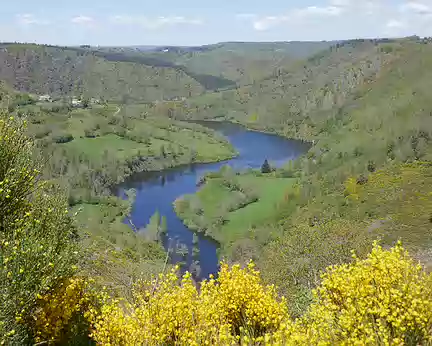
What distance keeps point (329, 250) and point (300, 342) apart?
84.9ft

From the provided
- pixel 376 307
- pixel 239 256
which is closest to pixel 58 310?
pixel 376 307

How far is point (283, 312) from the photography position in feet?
37.1

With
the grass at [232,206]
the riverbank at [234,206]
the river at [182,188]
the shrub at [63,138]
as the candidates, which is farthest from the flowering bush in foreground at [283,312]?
the shrub at [63,138]

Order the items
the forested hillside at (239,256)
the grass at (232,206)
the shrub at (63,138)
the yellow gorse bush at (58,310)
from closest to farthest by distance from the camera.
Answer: the forested hillside at (239,256), the yellow gorse bush at (58,310), the grass at (232,206), the shrub at (63,138)

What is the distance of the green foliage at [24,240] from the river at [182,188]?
61.8 meters

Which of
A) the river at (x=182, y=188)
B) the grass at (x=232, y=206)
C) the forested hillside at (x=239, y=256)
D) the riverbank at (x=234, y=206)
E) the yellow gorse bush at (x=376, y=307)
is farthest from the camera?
the grass at (x=232, y=206)

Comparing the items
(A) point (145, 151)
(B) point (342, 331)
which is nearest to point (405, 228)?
(B) point (342, 331)

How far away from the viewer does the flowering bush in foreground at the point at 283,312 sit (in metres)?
9.09

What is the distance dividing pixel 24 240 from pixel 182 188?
399 ft

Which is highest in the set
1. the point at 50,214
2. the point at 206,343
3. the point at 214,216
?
the point at 50,214

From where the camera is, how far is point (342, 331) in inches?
364

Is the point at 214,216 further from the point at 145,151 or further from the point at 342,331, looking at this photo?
the point at 342,331

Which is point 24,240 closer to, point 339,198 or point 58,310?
point 58,310

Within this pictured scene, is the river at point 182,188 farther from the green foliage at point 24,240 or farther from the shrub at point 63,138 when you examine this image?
the green foliage at point 24,240
